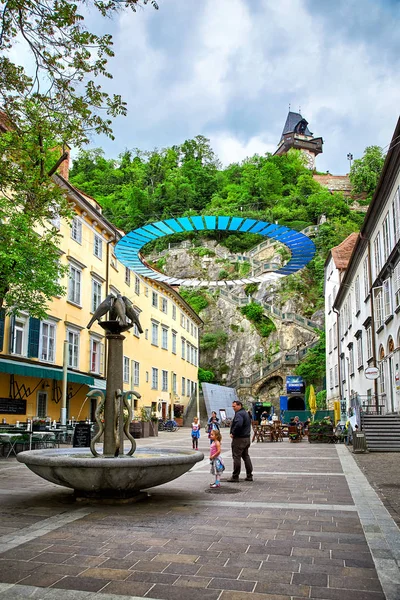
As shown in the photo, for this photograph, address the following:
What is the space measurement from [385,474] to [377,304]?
48.5 ft

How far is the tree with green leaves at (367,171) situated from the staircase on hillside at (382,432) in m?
76.9

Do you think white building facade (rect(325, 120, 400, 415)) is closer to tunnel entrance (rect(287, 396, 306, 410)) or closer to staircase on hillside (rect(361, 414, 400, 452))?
staircase on hillside (rect(361, 414, 400, 452))

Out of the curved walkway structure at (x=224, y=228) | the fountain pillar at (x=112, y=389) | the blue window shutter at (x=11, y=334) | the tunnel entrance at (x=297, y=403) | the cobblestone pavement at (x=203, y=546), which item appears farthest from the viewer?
the tunnel entrance at (x=297, y=403)

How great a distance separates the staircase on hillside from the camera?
760 inches

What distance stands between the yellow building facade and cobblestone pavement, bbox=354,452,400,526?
9712mm

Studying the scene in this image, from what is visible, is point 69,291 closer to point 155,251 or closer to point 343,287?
point 343,287

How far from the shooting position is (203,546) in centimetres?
562

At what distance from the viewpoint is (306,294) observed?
63.4 m

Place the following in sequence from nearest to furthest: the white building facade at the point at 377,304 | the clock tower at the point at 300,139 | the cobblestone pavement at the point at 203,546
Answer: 1. the cobblestone pavement at the point at 203,546
2. the white building facade at the point at 377,304
3. the clock tower at the point at 300,139

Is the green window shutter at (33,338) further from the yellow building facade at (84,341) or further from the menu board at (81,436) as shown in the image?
the menu board at (81,436)

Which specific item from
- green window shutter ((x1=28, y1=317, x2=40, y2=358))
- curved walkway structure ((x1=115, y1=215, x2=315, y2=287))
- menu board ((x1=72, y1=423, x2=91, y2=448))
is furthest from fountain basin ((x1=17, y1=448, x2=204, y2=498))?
green window shutter ((x1=28, y1=317, x2=40, y2=358))

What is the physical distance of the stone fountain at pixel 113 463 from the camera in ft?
25.0

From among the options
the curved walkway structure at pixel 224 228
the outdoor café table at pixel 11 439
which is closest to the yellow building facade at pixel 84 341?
the curved walkway structure at pixel 224 228

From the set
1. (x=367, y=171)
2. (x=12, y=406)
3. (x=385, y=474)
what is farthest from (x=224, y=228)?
(x=367, y=171)
